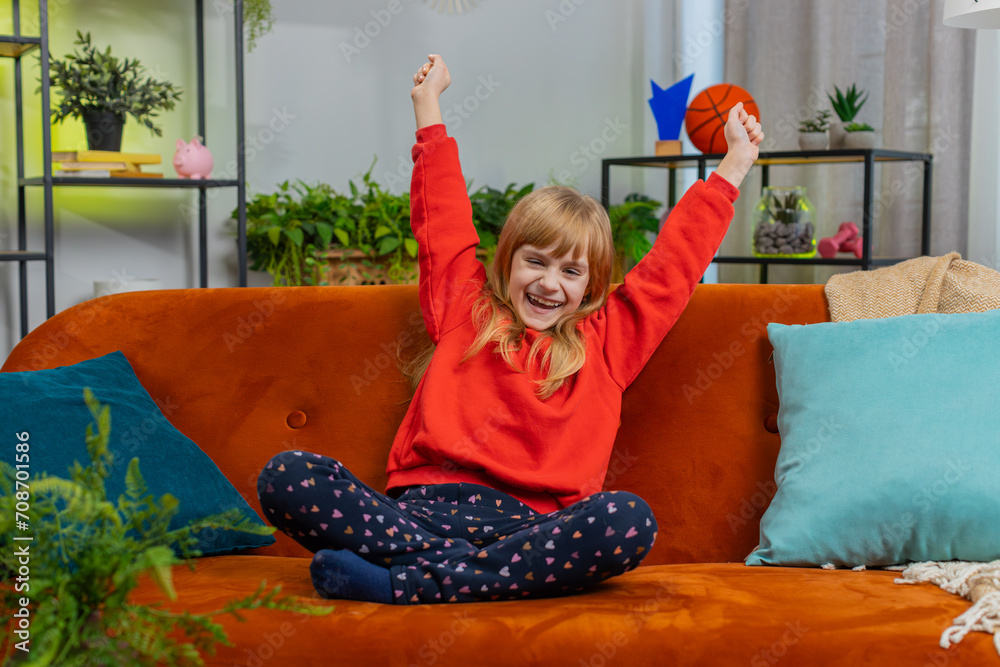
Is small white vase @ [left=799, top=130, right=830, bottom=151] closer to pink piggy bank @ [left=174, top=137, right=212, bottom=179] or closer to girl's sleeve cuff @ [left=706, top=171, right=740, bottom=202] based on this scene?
girl's sleeve cuff @ [left=706, top=171, right=740, bottom=202]

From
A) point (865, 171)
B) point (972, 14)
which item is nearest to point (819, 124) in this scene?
point (865, 171)

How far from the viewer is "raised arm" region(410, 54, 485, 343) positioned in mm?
1533

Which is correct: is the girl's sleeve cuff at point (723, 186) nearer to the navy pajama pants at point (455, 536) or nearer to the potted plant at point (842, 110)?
the navy pajama pants at point (455, 536)

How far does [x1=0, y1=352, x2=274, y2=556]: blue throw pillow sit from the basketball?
1.98 meters

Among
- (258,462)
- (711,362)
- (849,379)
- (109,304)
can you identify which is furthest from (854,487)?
(109,304)

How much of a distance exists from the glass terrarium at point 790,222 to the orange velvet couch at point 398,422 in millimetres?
1270

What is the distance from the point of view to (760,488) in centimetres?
145

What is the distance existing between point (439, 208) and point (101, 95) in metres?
1.56

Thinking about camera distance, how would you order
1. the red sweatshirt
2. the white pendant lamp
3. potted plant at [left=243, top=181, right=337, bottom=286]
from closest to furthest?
the red sweatshirt < the white pendant lamp < potted plant at [left=243, top=181, right=337, bottom=286]

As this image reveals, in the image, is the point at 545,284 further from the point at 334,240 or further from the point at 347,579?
the point at 334,240

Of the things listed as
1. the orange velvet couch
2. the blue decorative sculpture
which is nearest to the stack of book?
the orange velvet couch

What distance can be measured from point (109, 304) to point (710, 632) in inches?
44.9

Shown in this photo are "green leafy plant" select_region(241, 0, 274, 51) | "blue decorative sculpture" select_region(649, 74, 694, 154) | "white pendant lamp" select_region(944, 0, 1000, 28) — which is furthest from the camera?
"blue decorative sculpture" select_region(649, 74, 694, 154)

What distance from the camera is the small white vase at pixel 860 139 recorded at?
2604 millimetres
